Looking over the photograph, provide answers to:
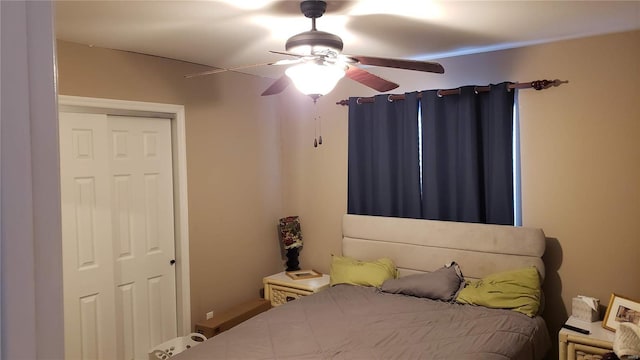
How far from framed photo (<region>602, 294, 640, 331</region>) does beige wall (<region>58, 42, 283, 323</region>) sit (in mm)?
2927

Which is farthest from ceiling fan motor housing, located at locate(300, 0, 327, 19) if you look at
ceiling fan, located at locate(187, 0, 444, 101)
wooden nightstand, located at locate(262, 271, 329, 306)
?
wooden nightstand, located at locate(262, 271, 329, 306)

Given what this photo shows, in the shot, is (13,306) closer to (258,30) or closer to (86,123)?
(258,30)

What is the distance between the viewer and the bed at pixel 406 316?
2.73 meters

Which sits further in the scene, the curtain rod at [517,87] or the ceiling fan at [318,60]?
the curtain rod at [517,87]

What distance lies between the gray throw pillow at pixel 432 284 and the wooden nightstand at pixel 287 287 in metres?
0.72

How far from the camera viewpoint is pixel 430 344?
2783 millimetres

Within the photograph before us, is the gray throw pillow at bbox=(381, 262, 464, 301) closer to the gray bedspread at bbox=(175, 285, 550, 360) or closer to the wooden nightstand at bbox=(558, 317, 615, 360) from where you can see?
the gray bedspread at bbox=(175, 285, 550, 360)

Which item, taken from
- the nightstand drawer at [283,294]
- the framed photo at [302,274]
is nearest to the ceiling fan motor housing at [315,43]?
the nightstand drawer at [283,294]

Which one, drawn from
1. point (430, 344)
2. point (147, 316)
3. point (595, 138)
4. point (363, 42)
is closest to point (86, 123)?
point (147, 316)

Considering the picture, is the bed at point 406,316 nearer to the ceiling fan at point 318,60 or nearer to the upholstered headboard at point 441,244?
the upholstered headboard at point 441,244

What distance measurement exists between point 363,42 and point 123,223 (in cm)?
225

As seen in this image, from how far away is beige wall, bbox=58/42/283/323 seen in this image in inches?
140

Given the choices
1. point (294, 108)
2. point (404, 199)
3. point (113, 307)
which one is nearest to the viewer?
point (113, 307)

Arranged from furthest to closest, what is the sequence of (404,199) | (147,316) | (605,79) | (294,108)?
(294,108)
(404,199)
(147,316)
(605,79)
